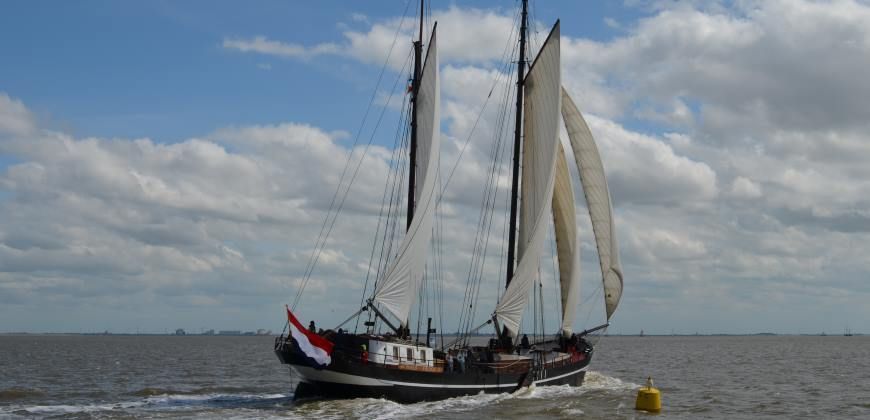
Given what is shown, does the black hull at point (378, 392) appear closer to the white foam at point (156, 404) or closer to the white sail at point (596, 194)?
the white foam at point (156, 404)

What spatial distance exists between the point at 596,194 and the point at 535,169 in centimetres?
482

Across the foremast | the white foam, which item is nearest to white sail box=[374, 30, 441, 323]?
the foremast

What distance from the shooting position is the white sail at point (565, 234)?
174 ft

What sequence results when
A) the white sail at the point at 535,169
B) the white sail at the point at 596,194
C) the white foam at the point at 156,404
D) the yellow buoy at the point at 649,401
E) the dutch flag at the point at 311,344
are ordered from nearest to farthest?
the dutch flag at the point at 311,344 < the white foam at the point at 156,404 < the yellow buoy at the point at 649,401 < the white sail at the point at 535,169 < the white sail at the point at 596,194

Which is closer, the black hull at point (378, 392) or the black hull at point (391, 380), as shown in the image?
the black hull at point (391, 380)

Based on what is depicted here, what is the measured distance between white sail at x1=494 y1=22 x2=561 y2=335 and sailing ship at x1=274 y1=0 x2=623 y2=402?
0.06 m

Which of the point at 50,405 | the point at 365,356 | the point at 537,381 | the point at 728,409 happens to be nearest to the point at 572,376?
the point at 537,381

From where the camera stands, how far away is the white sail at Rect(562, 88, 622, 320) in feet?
173

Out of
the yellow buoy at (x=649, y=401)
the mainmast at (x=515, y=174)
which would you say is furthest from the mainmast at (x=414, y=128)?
the yellow buoy at (x=649, y=401)

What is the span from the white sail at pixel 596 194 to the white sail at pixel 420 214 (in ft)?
36.3

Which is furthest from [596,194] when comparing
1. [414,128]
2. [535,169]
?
[414,128]

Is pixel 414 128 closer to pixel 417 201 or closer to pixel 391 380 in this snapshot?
pixel 417 201

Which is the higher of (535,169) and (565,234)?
(535,169)

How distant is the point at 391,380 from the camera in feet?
131
